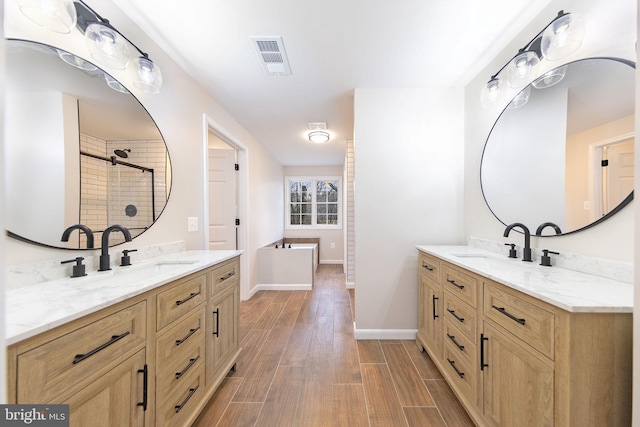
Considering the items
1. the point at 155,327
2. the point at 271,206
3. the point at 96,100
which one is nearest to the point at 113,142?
the point at 96,100

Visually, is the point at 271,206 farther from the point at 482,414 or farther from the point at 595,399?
the point at 595,399

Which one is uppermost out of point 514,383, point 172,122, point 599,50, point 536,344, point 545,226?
point 599,50

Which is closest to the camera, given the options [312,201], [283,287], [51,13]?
[51,13]

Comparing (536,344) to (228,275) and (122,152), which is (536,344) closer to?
(228,275)

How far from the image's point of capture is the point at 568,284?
3.57 feet

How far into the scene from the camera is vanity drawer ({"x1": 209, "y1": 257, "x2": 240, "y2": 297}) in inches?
64.4

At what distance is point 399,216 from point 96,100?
92.8 inches

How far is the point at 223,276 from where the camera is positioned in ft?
5.86

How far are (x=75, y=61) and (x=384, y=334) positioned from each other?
2931mm

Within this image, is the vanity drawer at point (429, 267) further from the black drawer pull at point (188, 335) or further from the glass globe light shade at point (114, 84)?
the glass globe light shade at point (114, 84)

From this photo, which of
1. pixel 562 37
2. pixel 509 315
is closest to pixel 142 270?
pixel 509 315

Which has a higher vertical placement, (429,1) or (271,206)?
(429,1)

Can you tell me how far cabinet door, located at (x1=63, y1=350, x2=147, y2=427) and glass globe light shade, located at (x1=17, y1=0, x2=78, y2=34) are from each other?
1.42 meters

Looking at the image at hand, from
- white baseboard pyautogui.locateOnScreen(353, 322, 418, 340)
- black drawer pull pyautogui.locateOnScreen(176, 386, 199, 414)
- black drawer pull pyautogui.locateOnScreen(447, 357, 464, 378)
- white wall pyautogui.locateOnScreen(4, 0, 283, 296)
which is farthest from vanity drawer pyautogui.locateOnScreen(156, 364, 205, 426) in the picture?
black drawer pull pyautogui.locateOnScreen(447, 357, 464, 378)
